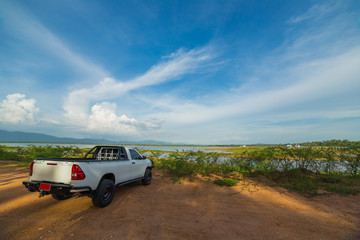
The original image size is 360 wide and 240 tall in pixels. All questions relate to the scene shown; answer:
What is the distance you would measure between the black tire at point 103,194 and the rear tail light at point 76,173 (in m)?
0.78

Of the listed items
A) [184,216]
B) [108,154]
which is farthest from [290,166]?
[108,154]

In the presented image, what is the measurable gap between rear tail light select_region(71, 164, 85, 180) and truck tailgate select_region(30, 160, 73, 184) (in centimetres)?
10

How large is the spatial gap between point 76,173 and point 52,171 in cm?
80

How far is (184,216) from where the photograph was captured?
4320 mm

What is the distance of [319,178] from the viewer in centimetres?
802

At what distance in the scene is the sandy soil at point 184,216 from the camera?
3459mm

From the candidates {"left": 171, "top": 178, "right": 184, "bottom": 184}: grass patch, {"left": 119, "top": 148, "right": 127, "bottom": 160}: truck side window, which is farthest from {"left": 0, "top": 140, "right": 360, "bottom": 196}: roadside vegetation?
{"left": 119, "top": 148, "right": 127, "bottom": 160}: truck side window

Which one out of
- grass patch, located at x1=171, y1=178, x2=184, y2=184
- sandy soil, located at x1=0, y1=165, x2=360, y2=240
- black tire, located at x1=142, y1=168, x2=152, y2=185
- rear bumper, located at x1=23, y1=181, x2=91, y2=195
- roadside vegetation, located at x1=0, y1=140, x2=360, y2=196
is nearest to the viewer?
sandy soil, located at x1=0, y1=165, x2=360, y2=240

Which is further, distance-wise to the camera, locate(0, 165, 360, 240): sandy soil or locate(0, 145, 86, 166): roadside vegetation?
locate(0, 145, 86, 166): roadside vegetation

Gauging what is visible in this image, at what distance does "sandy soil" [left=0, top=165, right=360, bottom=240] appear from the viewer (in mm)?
3459

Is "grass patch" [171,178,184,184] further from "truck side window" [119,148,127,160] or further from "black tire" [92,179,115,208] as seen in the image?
"black tire" [92,179,115,208]

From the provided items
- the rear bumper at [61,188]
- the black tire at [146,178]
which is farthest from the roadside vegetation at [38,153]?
the rear bumper at [61,188]

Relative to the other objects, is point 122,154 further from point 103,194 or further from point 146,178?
point 146,178

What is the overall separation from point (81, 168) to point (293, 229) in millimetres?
5603
